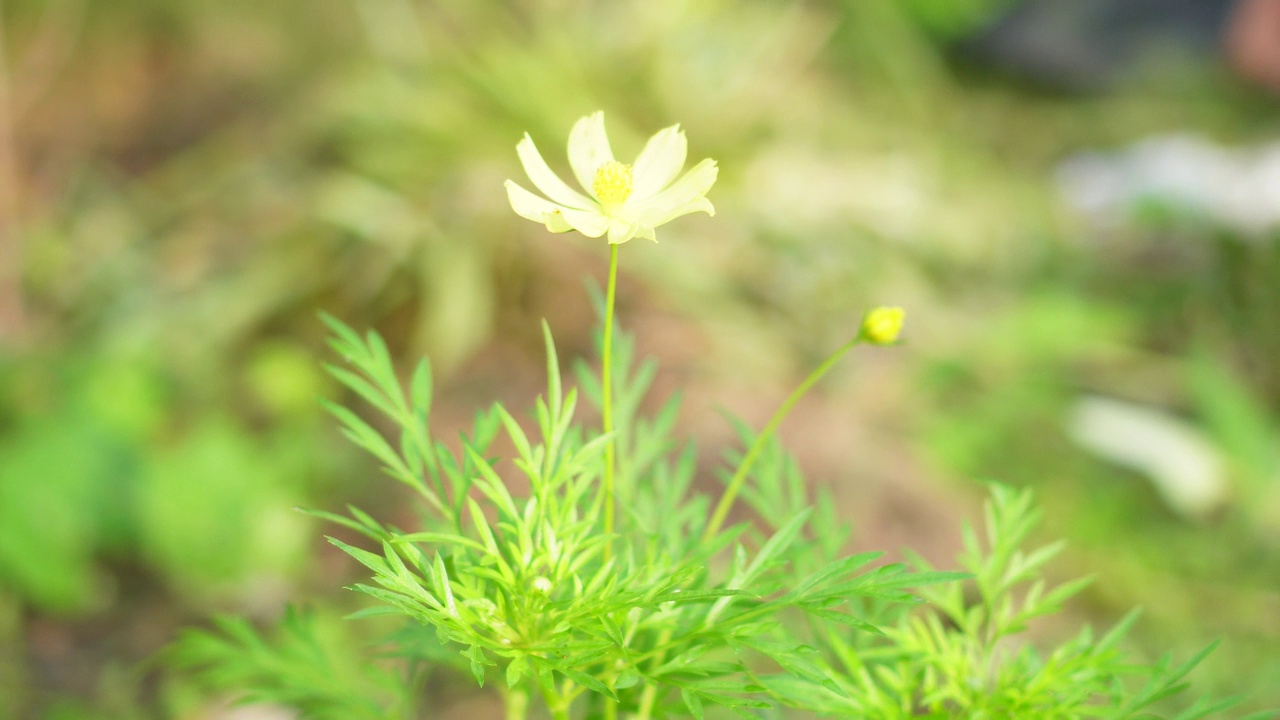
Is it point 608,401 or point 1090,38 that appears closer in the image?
point 608,401

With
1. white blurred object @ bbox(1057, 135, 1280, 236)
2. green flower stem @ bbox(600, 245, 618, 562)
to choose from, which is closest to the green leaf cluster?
green flower stem @ bbox(600, 245, 618, 562)

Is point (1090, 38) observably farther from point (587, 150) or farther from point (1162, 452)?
point (587, 150)

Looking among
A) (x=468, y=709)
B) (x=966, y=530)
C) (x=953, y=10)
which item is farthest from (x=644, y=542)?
(x=953, y=10)

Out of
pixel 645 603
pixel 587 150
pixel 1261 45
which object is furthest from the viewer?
pixel 1261 45

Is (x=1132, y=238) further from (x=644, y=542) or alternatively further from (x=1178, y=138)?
(x=644, y=542)

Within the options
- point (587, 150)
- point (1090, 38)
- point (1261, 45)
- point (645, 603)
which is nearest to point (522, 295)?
point (587, 150)

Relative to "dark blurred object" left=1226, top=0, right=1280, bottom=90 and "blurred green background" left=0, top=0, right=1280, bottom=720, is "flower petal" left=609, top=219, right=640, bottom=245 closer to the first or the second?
"blurred green background" left=0, top=0, right=1280, bottom=720
